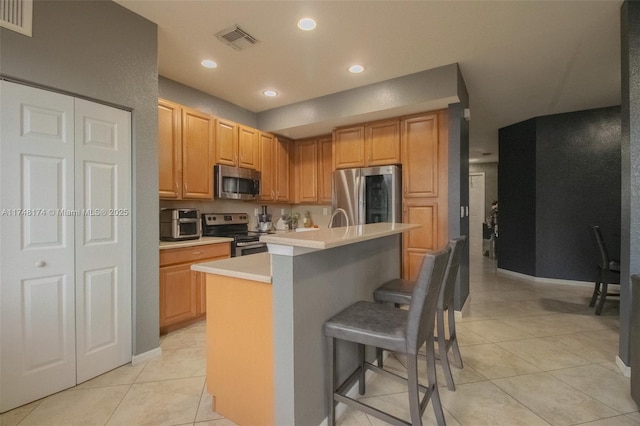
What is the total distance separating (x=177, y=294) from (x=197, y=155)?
1.55 meters

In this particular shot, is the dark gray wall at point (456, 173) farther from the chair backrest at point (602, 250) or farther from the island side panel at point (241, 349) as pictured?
the island side panel at point (241, 349)

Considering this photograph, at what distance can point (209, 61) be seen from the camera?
2.93 metres

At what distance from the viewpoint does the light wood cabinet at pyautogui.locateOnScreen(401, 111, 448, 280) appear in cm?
339

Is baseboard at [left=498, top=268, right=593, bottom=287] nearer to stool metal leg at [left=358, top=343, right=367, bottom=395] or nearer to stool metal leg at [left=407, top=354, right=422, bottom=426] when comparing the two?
stool metal leg at [left=358, top=343, right=367, bottom=395]

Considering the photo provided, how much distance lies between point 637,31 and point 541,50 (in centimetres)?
73

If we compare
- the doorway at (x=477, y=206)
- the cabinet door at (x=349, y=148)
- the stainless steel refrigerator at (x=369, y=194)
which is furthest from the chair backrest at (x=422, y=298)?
the doorway at (x=477, y=206)

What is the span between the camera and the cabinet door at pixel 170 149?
10.0 ft

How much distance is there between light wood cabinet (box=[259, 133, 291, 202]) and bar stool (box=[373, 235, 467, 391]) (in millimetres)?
2636

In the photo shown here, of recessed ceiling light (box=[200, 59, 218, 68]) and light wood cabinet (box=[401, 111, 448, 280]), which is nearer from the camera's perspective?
recessed ceiling light (box=[200, 59, 218, 68])

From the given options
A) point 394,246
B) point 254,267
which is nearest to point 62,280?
point 254,267

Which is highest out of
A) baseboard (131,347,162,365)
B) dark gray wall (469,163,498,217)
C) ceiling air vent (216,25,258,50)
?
ceiling air vent (216,25,258,50)

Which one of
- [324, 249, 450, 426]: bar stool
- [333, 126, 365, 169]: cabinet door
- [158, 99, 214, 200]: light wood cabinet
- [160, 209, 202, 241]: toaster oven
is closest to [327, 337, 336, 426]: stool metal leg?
[324, 249, 450, 426]: bar stool

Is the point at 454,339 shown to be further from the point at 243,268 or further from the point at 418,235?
the point at 243,268

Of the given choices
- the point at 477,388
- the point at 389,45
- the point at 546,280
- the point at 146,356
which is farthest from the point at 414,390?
the point at 546,280
